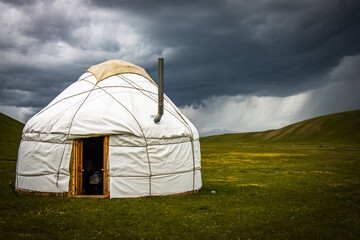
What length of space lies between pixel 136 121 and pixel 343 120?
88.5 m

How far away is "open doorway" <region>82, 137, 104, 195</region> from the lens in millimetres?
11505

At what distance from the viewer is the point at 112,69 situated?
41.1ft

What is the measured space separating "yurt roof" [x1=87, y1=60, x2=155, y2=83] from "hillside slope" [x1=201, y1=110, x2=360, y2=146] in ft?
218

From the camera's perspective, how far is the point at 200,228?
24.3 ft

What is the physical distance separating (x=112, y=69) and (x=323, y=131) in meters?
80.1

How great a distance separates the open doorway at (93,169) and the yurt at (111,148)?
0.07 metres

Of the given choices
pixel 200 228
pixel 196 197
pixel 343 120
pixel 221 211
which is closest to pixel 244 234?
pixel 200 228

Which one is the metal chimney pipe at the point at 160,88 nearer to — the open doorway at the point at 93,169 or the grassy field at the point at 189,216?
the grassy field at the point at 189,216

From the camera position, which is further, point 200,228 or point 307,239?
point 200,228

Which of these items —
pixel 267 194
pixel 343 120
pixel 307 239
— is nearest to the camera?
pixel 307 239

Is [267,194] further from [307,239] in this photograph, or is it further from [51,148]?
[51,148]

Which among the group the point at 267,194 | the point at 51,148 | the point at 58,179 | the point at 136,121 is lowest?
the point at 267,194

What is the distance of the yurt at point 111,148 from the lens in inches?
Answer: 399

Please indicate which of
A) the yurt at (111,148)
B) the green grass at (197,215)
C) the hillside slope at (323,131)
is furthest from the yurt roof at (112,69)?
the hillside slope at (323,131)
